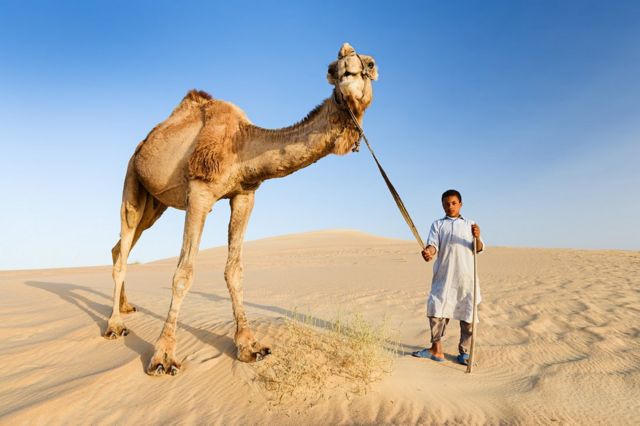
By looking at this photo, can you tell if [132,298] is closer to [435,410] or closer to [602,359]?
→ [435,410]

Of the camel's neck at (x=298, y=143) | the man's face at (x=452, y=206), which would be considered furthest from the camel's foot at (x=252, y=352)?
the man's face at (x=452, y=206)

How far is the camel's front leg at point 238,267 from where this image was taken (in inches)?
179

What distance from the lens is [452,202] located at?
5125 millimetres

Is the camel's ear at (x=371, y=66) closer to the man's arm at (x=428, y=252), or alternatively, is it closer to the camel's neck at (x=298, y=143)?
the camel's neck at (x=298, y=143)

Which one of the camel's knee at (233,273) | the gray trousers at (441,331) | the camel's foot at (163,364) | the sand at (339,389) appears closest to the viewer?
the sand at (339,389)

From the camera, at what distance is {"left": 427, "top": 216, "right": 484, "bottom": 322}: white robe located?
4770mm

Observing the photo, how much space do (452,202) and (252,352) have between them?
305cm

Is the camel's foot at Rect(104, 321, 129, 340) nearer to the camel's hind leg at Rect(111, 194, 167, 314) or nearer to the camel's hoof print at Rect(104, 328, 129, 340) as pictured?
the camel's hoof print at Rect(104, 328, 129, 340)

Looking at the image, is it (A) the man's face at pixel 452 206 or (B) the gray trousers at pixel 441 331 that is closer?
(B) the gray trousers at pixel 441 331

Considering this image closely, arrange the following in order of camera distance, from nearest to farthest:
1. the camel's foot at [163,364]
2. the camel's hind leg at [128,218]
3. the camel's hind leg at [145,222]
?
the camel's foot at [163,364] → the camel's hind leg at [128,218] → the camel's hind leg at [145,222]

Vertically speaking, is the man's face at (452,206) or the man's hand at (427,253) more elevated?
the man's face at (452,206)

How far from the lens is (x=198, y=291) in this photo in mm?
12344

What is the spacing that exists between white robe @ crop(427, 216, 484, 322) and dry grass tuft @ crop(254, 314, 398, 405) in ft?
3.17

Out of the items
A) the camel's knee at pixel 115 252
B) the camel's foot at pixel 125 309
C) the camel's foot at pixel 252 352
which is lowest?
the camel's foot at pixel 252 352
